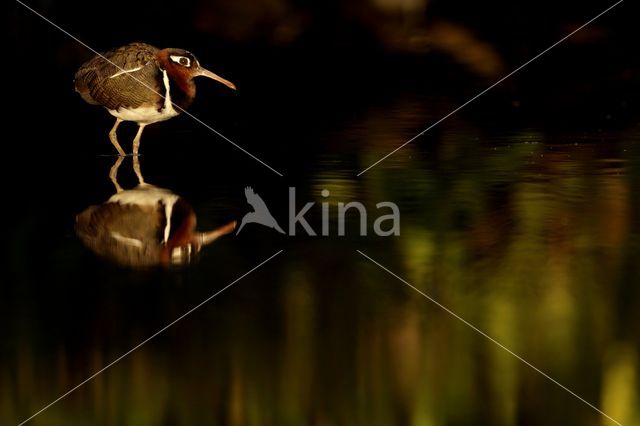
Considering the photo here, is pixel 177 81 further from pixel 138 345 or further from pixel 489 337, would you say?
pixel 489 337

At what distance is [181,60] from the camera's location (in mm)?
8625

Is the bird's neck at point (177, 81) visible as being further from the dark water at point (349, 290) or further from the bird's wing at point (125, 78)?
the dark water at point (349, 290)

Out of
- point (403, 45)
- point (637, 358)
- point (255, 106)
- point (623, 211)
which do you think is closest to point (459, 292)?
point (637, 358)

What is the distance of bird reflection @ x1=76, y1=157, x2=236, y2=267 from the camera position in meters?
5.95

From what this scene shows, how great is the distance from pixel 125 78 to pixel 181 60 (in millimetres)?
434

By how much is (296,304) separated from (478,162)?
3625mm

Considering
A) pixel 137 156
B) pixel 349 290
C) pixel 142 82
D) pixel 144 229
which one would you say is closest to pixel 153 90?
pixel 142 82

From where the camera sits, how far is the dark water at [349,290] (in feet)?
12.7

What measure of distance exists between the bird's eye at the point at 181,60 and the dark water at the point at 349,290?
706 millimetres

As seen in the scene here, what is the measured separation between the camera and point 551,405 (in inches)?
149

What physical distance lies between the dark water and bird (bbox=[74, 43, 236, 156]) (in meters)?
0.42

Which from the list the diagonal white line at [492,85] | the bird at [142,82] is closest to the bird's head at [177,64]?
the bird at [142,82]

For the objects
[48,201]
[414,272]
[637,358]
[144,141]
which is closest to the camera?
[637,358]

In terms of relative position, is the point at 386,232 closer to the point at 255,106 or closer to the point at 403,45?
the point at 255,106
